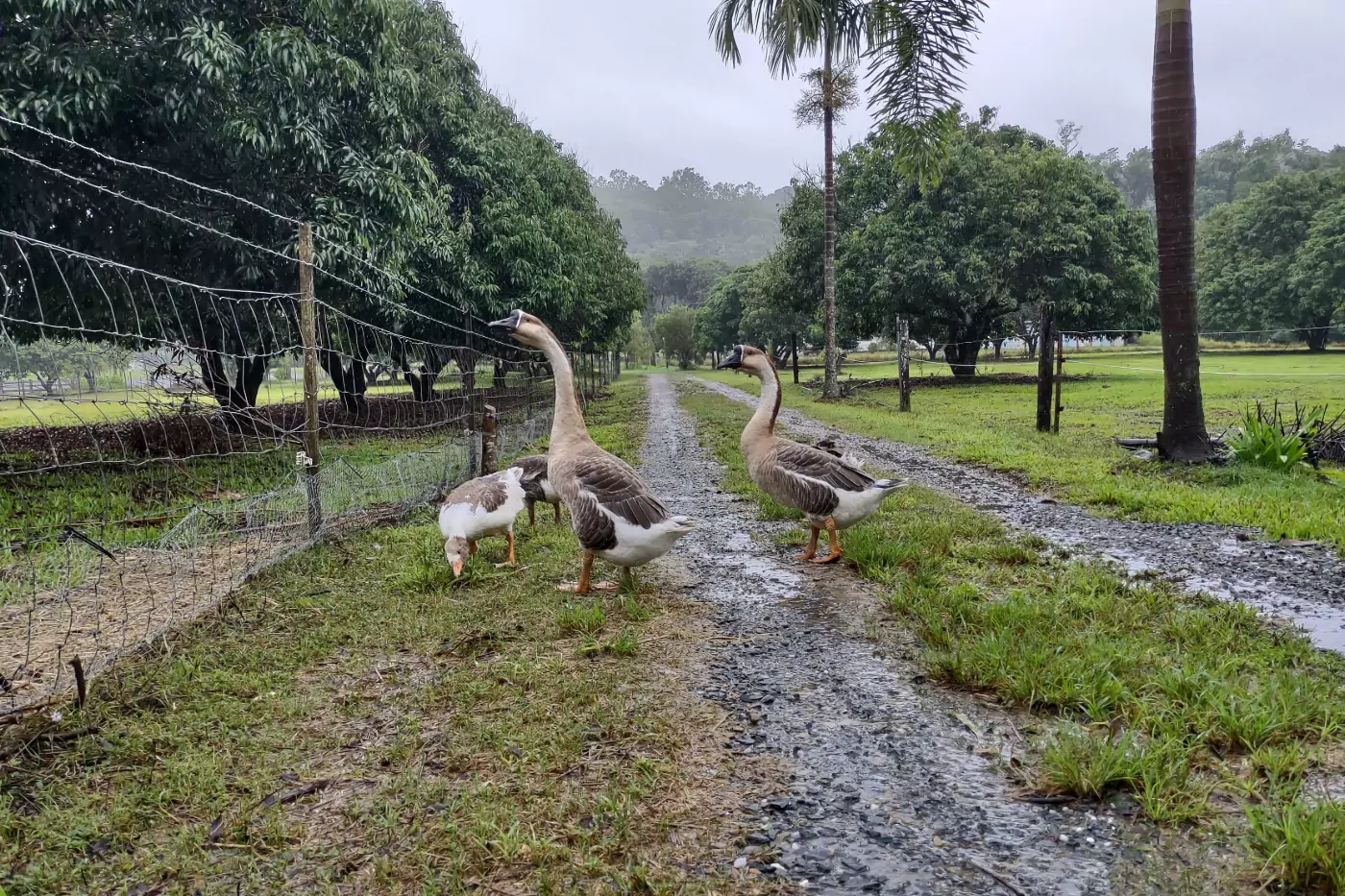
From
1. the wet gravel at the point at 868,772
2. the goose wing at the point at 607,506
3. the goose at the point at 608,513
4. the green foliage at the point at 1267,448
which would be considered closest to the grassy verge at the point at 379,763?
the wet gravel at the point at 868,772

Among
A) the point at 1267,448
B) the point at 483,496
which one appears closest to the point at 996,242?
the point at 1267,448

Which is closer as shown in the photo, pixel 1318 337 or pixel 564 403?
pixel 564 403

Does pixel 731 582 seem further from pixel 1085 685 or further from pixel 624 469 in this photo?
pixel 1085 685

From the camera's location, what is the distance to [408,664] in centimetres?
414

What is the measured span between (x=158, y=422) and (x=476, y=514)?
5.50 meters

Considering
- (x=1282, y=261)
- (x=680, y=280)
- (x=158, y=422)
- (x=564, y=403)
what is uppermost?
(x=680, y=280)

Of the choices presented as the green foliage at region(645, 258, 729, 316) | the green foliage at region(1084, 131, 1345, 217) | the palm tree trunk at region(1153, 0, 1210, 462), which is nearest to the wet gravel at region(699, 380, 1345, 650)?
the palm tree trunk at region(1153, 0, 1210, 462)

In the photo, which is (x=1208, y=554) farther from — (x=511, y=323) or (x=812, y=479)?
(x=511, y=323)

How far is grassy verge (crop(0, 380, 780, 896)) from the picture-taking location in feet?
8.13

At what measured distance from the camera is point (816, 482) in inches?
222

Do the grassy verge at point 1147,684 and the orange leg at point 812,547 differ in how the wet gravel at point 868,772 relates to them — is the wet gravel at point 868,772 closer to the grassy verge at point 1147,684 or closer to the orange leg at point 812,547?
the grassy verge at point 1147,684

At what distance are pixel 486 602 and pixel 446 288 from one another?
41.6 ft

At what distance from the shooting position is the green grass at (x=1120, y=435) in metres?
7.09

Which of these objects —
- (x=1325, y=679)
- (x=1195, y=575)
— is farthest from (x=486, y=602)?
(x=1195, y=575)
